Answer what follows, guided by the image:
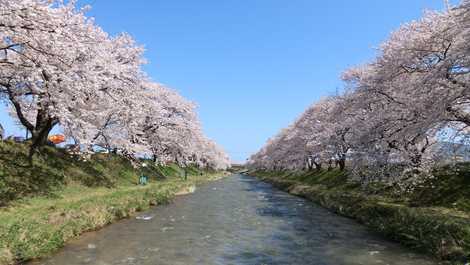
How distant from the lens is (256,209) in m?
35.2

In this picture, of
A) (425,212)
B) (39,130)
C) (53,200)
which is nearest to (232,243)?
(425,212)

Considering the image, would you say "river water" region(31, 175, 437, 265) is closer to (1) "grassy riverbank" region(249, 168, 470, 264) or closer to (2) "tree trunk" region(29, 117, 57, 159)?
(1) "grassy riverbank" region(249, 168, 470, 264)

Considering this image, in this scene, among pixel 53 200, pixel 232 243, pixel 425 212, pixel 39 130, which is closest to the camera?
pixel 232 243

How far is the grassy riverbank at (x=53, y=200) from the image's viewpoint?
52.5 ft

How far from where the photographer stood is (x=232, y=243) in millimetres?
20141

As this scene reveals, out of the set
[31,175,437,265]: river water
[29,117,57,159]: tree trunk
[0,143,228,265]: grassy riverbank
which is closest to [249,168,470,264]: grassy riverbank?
[31,175,437,265]: river water

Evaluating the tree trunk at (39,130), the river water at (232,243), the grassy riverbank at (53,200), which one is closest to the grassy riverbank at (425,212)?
the river water at (232,243)

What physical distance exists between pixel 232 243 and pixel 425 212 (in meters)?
11.3

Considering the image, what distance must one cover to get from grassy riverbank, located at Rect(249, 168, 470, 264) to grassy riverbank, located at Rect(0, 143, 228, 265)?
55.1 ft

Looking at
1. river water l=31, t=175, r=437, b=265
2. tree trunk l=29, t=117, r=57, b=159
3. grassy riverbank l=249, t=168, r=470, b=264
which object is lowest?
river water l=31, t=175, r=437, b=265

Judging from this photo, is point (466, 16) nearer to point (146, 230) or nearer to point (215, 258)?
point (215, 258)

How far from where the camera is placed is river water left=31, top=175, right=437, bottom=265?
16734mm

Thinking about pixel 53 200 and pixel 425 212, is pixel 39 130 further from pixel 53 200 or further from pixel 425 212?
pixel 425 212

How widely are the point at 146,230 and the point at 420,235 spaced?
1486cm
